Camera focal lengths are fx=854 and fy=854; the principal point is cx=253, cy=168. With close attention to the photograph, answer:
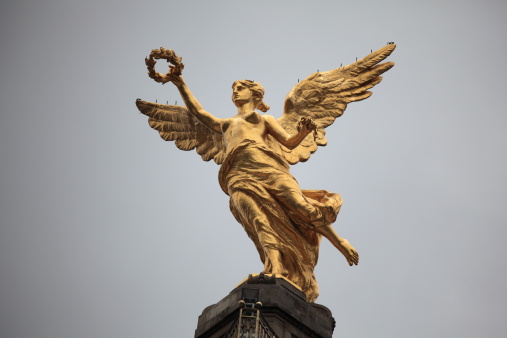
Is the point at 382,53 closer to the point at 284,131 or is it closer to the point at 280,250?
the point at 284,131

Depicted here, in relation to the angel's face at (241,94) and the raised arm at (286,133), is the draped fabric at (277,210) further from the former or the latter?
Answer: the angel's face at (241,94)

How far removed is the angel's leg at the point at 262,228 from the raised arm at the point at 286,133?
135 cm

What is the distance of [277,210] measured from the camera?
578 inches

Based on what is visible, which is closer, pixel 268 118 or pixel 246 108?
pixel 268 118

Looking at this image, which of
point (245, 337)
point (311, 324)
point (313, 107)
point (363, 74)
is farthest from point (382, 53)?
point (245, 337)

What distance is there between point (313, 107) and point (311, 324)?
5.39m

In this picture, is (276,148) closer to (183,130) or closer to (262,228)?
(262,228)

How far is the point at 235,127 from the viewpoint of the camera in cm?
1570

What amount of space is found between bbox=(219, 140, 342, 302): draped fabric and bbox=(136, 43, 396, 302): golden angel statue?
0.02 metres

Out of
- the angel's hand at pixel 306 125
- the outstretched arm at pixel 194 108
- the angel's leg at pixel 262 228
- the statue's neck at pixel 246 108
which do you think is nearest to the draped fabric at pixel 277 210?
the angel's leg at pixel 262 228

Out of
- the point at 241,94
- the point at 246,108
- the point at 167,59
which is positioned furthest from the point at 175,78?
the point at 246,108

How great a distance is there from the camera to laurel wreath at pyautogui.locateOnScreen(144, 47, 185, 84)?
1584cm

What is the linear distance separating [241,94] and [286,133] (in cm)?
134

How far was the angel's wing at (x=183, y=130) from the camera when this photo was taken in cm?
1722
